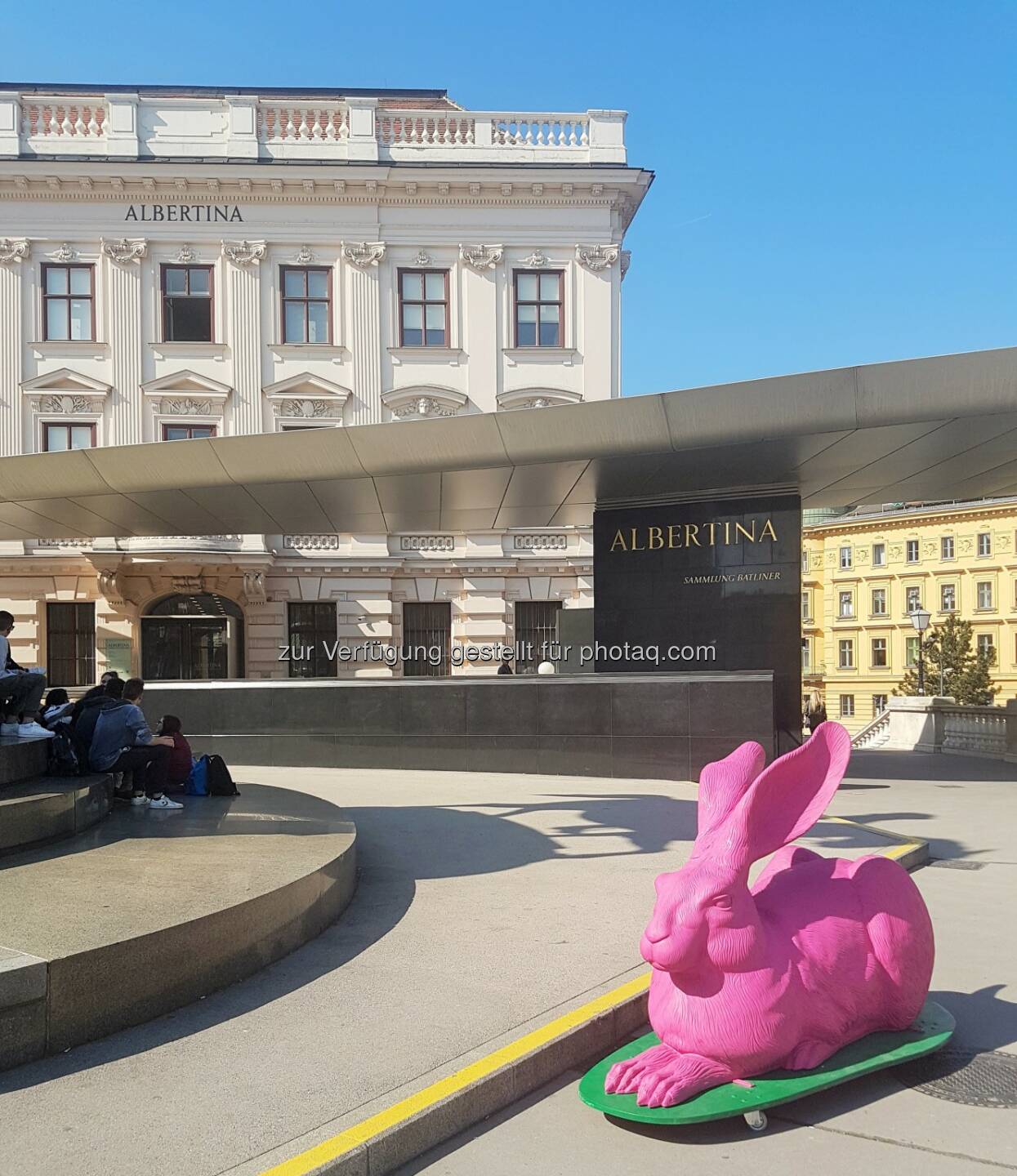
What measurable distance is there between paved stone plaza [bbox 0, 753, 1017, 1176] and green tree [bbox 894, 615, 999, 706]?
62.0 m

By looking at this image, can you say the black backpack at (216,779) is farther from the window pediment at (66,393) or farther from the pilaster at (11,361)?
the pilaster at (11,361)

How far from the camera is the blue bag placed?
10.7 meters

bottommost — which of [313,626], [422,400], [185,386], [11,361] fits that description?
Answer: [313,626]

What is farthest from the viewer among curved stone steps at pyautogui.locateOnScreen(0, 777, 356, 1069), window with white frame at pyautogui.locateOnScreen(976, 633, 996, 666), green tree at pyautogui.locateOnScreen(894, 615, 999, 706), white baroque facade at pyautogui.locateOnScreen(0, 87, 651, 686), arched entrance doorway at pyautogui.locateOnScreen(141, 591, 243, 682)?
window with white frame at pyautogui.locateOnScreen(976, 633, 996, 666)

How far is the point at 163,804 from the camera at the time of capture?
9633mm

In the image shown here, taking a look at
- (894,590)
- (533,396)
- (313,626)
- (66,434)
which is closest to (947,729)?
(533,396)

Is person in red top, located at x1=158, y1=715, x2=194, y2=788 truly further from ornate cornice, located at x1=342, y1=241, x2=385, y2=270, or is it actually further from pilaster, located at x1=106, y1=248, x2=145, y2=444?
ornate cornice, located at x1=342, y1=241, x2=385, y2=270

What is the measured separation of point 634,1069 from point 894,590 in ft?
253

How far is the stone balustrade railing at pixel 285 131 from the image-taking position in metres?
32.5

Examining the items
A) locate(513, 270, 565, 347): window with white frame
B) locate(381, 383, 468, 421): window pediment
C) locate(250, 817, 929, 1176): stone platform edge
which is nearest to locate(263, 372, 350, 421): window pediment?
locate(381, 383, 468, 421): window pediment

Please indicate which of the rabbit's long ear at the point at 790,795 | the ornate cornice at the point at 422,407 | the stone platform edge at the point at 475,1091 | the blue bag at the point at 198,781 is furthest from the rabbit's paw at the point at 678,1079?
the ornate cornice at the point at 422,407

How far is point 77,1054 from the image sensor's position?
4.62 metres

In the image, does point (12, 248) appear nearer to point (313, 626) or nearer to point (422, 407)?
point (422, 407)

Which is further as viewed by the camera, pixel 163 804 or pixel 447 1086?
pixel 163 804
